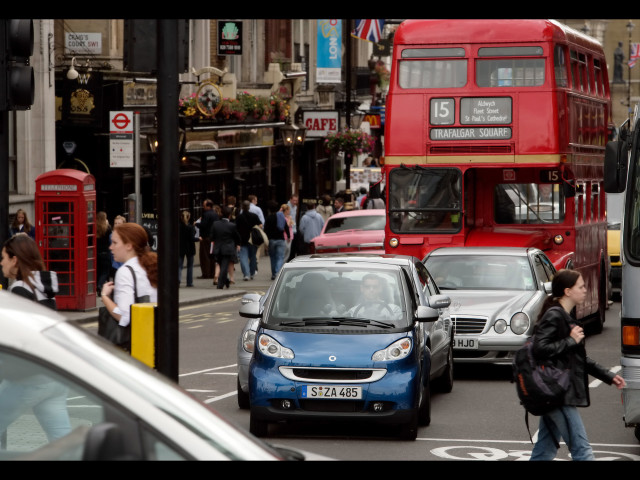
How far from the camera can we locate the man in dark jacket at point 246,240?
30.1 m

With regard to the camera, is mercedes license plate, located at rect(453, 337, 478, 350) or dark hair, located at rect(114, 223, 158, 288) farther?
mercedes license plate, located at rect(453, 337, 478, 350)

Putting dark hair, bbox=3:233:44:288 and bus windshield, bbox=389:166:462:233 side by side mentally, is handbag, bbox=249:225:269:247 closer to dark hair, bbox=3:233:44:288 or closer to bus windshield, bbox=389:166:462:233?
bus windshield, bbox=389:166:462:233

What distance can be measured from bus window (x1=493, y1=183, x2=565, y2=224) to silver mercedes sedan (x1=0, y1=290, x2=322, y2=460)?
54.5 ft

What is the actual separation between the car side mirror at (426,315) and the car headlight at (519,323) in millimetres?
3771

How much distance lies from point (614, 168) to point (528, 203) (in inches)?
365

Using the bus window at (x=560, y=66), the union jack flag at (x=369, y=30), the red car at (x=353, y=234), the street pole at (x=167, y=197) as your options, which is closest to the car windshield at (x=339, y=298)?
the street pole at (x=167, y=197)

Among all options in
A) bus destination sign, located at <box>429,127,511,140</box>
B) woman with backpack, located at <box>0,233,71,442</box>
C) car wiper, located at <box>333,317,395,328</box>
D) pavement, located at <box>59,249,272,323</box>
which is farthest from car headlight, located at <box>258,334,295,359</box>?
pavement, located at <box>59,249,272,323</box>

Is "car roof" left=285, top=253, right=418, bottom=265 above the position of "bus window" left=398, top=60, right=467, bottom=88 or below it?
below

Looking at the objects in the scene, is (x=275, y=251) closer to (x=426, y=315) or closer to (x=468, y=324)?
(x=468, y=324)

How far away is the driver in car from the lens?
38.0 feet

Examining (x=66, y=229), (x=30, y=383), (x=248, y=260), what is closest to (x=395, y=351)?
(x=30, y=383)

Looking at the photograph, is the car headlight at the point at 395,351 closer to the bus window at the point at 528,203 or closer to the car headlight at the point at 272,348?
the car headlight at the point at 272,348
